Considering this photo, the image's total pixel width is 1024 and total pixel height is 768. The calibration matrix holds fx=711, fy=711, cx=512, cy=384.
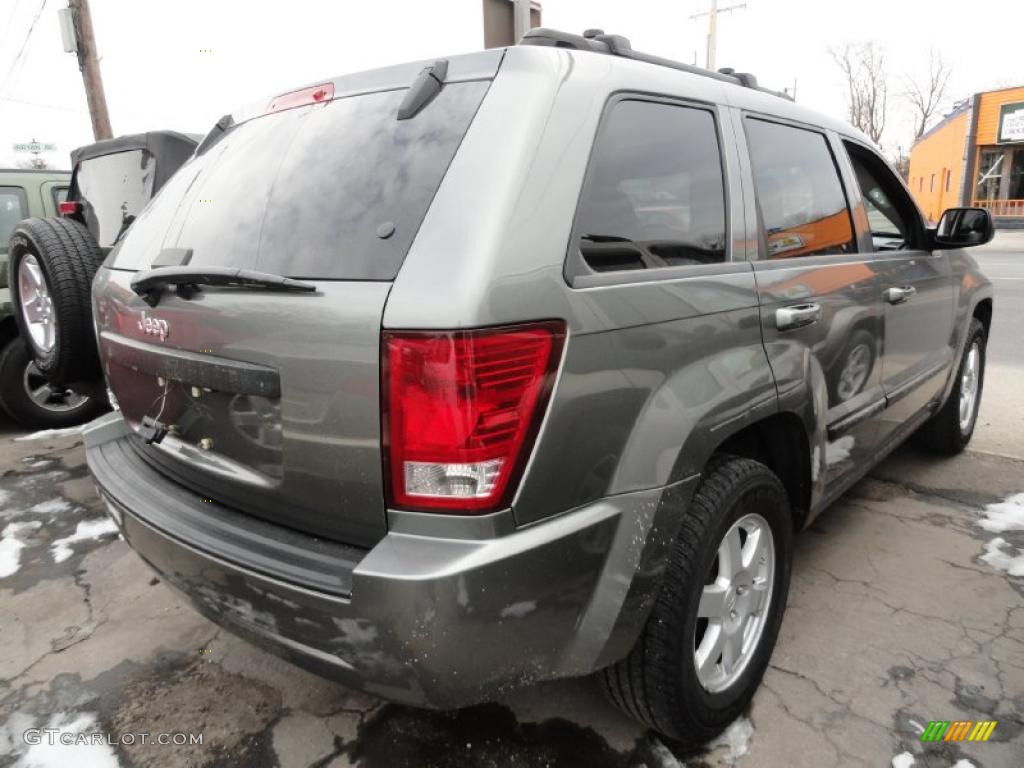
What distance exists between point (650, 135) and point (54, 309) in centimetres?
284

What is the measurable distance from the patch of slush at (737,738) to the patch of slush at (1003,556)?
1.58 metres

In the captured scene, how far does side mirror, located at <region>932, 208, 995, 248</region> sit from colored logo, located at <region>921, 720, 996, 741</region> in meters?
2.15

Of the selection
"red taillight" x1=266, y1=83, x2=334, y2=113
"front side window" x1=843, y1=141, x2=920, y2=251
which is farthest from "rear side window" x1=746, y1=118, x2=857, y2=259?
"red taillight" x1=266, y1=83, x2=334, y2=113

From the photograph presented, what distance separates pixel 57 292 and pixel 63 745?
1989 millimetres

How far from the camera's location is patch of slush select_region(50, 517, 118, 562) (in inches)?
132

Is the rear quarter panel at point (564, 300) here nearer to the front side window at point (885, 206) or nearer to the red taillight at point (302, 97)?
the red taillight at point (302, 97)

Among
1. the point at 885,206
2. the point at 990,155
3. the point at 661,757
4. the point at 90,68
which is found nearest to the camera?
the point at 661,757

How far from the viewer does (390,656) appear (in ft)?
4.80

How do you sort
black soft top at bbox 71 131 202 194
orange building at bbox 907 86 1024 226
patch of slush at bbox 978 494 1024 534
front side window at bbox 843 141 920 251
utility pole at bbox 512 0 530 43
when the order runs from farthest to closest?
orange building at bbox 907 86 1024 226 → black soft top at bbox 71 131 202 194 → utility pole at bbox 512 0 530 43 → patch of slush at bbox 978 494 1024 534 → front side window at bbox 843 141 920 251

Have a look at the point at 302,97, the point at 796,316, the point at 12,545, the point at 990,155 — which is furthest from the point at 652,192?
the point at 990,155

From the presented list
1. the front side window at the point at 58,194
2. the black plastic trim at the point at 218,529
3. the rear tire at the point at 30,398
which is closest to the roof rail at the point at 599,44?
the black plastic trim at the point at 218,529

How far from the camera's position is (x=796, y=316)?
2.18m

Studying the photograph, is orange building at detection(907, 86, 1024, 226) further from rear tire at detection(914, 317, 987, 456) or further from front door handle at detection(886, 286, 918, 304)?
front door handle at detection(886, 286, 918, 304)

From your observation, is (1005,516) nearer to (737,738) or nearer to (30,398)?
(737,738)
